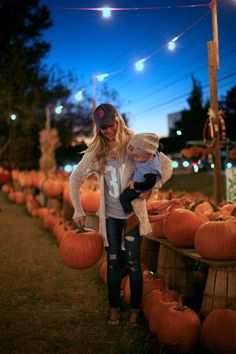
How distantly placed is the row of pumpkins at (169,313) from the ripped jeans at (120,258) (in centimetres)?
12

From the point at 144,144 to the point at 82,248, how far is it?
3.29 ft

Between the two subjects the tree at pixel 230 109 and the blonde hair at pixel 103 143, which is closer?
the blonde hair at pixel 103 143

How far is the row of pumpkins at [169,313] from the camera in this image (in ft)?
→ 9.66

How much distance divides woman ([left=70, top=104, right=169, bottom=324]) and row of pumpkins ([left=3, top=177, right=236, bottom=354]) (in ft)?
0.59

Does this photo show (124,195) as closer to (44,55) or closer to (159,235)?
(159,235)

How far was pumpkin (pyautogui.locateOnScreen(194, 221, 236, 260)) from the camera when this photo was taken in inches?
127

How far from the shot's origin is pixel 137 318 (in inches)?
139

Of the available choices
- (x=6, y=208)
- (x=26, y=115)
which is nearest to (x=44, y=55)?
(x=26, y=115)

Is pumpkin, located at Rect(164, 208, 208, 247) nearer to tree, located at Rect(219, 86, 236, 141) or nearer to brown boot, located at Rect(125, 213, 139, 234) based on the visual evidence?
brown boot, located at Rect(125, 213, 139, 234)

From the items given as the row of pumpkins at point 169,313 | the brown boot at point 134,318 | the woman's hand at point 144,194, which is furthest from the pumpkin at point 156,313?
the woman's hand at point 144,194

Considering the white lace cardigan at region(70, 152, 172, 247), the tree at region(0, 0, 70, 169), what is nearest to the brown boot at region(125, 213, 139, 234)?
the white lace cardigan at region(70, 152, 172, 247)

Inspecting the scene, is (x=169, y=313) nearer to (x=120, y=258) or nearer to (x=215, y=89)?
(x=120, y=258)

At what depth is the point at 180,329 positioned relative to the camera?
3061 mm

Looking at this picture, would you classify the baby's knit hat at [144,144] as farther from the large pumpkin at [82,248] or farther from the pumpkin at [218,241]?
the large pumpkin at [82,248]
